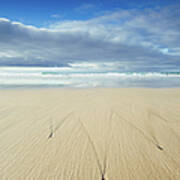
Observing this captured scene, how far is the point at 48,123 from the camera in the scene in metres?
3.51

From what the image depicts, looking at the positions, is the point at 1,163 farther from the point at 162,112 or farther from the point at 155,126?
the point at 162,112

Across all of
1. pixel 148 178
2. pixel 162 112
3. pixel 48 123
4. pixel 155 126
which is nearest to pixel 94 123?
pixel 48 123

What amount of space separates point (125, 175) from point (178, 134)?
1.65 metres

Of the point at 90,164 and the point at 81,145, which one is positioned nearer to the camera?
the point at 90,164

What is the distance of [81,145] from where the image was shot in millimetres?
2518

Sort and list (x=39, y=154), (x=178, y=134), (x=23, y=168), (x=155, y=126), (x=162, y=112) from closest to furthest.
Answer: (x=23, y=168) → (x=39, y=154) → (x=178, y=134) → (x=155, y=126) → (x=162, y=112)

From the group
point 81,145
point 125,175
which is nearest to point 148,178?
point 125,175

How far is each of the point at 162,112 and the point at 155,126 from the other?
128cm

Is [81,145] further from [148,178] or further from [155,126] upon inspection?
[155,126]

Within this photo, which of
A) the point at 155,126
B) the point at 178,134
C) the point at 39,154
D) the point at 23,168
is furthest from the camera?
the point at 155,126

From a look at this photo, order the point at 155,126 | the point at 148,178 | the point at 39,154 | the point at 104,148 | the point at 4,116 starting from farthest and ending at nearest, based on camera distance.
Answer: the point at 4,116 → the point at 155,126 → the point at 104,148 → the point at 39,154 → the point at 148,178

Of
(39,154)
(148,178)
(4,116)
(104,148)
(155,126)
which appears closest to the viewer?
(148,178)

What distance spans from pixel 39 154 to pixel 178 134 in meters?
2.47

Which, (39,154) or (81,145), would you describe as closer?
(39,154)
